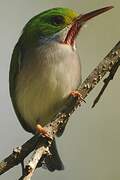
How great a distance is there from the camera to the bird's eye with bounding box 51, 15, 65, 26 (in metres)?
1.51

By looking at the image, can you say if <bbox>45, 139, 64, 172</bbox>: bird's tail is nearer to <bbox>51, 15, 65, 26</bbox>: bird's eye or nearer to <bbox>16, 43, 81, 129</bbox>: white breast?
<bbox>16, 43, 81, 129</bbox>: white breast

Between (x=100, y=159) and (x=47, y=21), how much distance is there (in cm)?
46

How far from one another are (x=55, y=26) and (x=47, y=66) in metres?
0.11

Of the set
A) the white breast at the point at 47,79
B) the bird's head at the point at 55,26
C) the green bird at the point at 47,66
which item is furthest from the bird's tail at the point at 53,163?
the bird's head at the point at 55,26

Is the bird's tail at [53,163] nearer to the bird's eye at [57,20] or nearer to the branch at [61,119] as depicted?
the bird's eye at [57,20]

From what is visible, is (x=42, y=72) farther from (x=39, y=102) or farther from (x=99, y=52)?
(x=99, y=52)

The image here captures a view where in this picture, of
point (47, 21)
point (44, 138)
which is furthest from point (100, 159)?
point (44, 138)

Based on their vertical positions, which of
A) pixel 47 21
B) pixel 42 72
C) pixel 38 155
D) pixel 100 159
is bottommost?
pixel 38 155

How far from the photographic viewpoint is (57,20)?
1.53 metres

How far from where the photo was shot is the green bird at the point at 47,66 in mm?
1476

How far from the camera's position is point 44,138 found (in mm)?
1093

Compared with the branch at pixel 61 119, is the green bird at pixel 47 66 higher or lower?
higher

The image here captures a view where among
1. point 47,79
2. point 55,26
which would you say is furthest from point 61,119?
point 55,26

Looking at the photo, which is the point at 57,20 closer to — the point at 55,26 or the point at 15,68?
the point at 55,26
